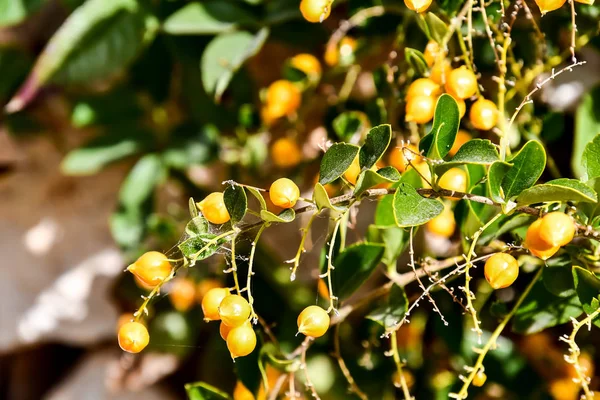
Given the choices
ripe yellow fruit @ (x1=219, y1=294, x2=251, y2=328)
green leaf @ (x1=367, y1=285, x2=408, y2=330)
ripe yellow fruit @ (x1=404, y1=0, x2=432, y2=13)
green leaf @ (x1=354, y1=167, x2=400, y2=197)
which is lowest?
green leaf @ (x1=367, y1=285, x2=408, y2=330)

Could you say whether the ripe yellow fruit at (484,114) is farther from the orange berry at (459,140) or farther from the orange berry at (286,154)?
the orange berry at (286,154)

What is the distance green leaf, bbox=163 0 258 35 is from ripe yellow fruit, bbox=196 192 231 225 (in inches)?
14.6

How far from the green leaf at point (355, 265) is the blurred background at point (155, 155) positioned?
41 millimetres

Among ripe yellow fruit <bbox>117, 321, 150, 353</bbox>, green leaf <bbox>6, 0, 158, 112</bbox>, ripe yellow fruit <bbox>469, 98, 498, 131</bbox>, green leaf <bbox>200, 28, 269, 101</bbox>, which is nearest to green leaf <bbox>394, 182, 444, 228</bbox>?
ripe yellow fruit <bbox>469, 98, 498, 131</bbox>

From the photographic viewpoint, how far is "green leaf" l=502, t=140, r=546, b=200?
48 centimetres

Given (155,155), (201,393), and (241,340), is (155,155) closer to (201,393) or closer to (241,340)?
(201,393)

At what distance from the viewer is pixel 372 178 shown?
0.49m

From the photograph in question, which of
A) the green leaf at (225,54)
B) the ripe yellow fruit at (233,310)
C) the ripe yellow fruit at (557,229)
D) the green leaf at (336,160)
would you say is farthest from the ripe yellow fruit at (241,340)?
the green leaf at (225,54)

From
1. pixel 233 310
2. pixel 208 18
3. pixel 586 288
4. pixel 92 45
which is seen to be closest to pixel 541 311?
pixel 586 288

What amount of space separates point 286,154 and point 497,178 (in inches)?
17.9

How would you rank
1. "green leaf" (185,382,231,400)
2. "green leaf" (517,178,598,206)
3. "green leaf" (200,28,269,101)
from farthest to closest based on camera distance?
"green leaf" (200,28,269,101)
"green leaf" (185,382,231,400)
"green leaf" (517,178,598,206)

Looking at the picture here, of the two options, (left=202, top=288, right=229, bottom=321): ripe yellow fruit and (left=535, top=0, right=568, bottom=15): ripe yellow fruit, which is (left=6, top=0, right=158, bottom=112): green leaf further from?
(left=535, top=0, right=568, bottom=15): ripe yellow fruit

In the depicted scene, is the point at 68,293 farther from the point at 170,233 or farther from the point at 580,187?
the point at 580,187

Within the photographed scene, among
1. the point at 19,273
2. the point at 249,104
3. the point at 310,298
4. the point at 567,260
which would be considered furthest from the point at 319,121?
the point at 19,273
